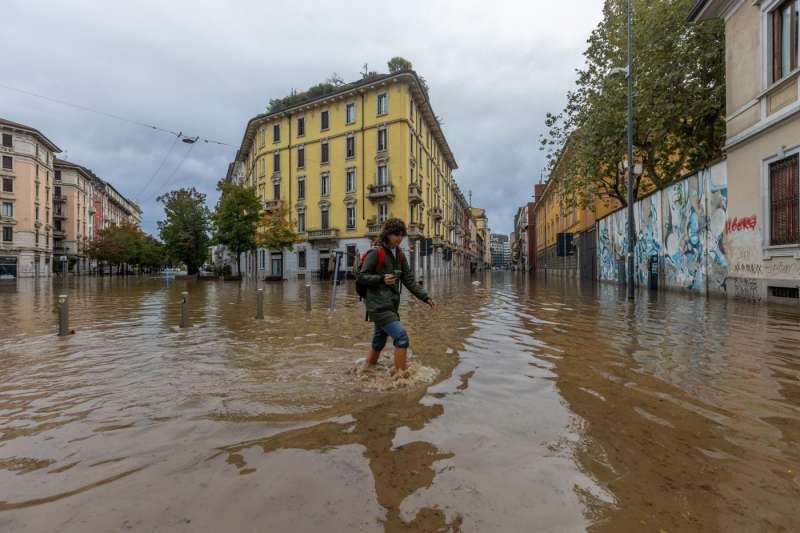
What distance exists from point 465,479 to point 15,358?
20.8 ft

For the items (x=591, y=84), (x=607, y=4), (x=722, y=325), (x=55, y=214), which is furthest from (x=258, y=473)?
(x=55, y=214)

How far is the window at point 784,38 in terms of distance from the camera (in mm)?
10344

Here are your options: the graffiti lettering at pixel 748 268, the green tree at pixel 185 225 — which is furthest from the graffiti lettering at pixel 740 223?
the green tree at pixel 185 225

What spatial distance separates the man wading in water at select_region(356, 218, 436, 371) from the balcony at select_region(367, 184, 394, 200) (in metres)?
34.0

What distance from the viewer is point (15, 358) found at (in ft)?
18.0

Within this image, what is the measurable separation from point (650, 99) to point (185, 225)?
39.4m

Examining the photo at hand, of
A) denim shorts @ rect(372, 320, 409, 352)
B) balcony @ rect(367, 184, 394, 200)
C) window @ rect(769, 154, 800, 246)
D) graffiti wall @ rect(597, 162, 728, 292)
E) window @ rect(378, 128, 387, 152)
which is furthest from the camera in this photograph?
window @ rect(378, 128, 387, 152)

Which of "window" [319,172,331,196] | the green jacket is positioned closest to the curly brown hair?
the green jacket

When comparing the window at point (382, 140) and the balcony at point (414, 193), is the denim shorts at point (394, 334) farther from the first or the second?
the window at point (382, 140)

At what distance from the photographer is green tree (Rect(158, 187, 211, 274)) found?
4044 centimetres

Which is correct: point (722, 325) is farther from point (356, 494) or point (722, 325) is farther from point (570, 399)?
point (356, 494)

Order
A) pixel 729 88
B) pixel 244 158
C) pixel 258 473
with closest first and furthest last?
pixel 258 473 < pixel 729 88 < pixel 244 158

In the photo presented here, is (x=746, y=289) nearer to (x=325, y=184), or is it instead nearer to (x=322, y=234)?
(x=322, y=234)

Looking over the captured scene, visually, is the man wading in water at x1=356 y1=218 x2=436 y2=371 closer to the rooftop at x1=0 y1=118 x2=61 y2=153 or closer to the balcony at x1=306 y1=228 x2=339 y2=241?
the balcony at x1=306 y1=228 x2=339 y2=241
